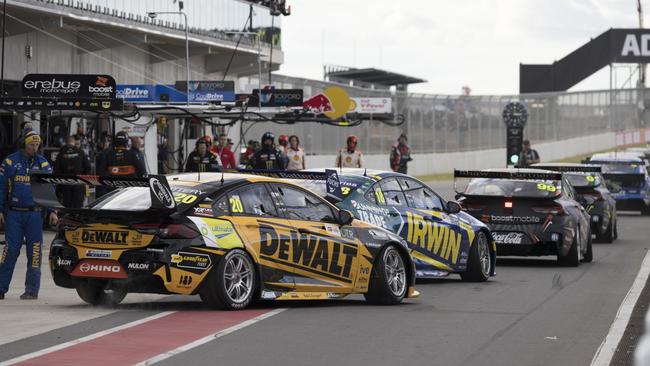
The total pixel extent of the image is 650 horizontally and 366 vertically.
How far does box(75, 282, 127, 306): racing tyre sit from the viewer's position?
12.7 meters

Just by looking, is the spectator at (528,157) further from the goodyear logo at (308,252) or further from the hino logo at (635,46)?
the hino logo at (635,46)

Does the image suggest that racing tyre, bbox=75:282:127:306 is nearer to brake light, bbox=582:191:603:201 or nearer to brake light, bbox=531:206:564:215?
brake light, bbox=531:206:564:215

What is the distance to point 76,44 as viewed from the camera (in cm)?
3222

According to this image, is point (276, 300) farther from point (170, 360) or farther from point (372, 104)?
point (372, 104)

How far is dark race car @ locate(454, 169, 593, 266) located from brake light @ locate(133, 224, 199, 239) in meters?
7.94

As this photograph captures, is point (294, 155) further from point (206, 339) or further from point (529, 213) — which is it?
point (206, 339)

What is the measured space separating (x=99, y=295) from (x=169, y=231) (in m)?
1.38

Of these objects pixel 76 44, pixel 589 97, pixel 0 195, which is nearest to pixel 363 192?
pixel 0 195

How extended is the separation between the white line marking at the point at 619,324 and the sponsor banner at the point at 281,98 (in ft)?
33.4

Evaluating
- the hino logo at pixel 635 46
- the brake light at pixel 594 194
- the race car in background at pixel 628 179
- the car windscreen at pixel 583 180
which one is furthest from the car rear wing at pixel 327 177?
the hino logo at pixel 635 46

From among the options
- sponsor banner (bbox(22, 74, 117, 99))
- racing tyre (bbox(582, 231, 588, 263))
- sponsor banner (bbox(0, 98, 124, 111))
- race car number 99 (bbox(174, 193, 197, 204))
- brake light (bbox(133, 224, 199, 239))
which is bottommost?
racing tyre (bbox(582, 231, 588, 263))

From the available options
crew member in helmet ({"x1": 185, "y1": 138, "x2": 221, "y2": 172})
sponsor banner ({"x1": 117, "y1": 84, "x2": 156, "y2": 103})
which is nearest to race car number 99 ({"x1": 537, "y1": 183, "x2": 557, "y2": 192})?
crew member in helmet ({"x1": 185, "y1": 138, "x2": 221, "y2": 172})

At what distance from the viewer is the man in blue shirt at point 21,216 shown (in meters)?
13.6

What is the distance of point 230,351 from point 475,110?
190ft
